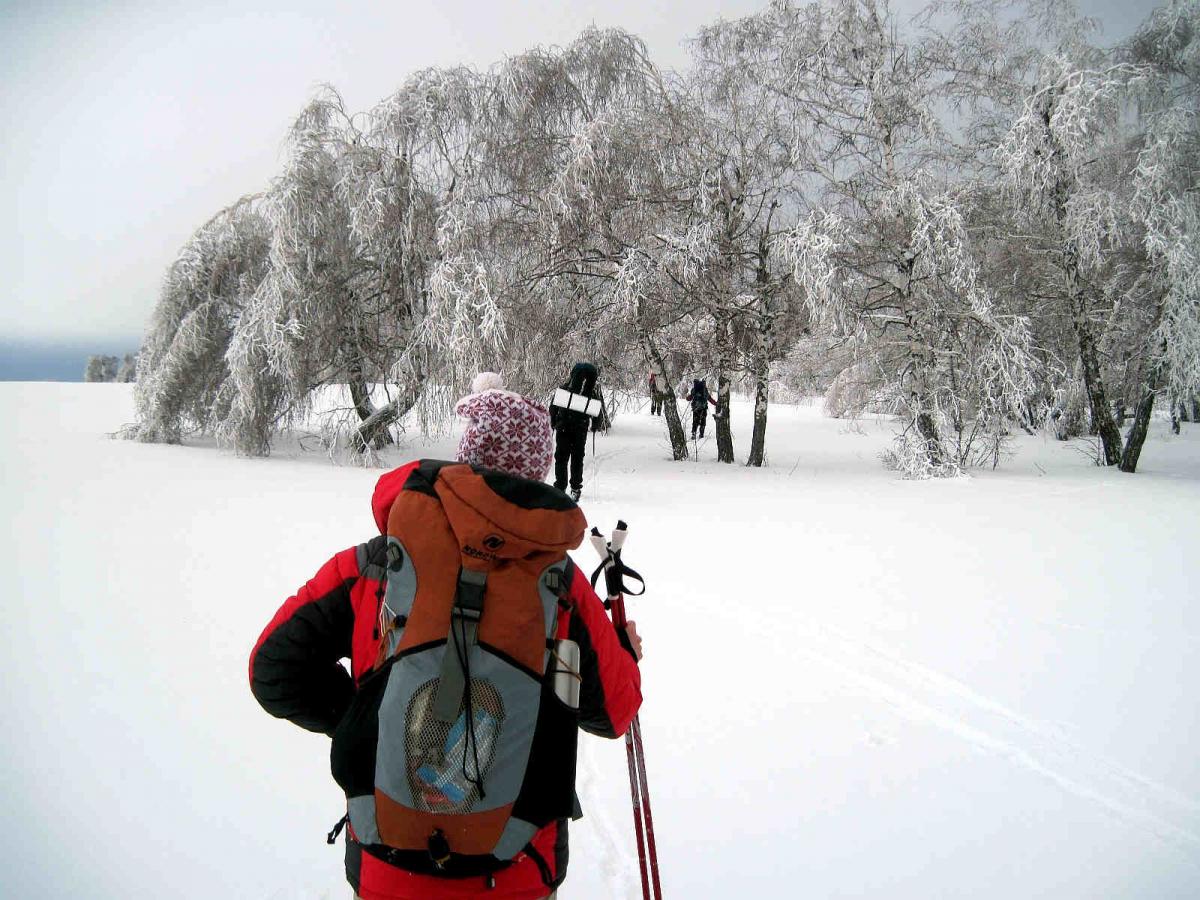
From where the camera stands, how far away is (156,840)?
224 cm

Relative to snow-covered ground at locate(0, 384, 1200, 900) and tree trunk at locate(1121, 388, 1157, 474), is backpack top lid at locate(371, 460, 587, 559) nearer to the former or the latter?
snow-covered ground at locate(0, 384, 1200, 900)

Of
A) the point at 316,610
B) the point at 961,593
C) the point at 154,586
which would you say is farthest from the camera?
the point at 961,593

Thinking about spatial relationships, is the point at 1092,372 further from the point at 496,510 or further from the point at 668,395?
the point at 496,510

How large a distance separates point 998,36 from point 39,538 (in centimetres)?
1471

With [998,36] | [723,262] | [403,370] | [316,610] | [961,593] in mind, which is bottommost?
[961,593]

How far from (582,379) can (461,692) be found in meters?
6.89

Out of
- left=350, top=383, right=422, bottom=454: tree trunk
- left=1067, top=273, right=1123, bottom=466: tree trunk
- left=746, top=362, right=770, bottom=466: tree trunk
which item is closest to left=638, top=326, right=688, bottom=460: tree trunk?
left=746, top=362, right=770, bottom=466: tree trunk

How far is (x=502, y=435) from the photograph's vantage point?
4.37 ft

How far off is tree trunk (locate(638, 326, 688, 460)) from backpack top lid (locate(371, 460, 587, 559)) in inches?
402

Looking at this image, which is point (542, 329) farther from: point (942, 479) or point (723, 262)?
point (942, 479)

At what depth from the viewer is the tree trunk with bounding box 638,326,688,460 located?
11680 mm

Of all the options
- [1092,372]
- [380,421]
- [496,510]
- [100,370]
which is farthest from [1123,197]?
[100,370]

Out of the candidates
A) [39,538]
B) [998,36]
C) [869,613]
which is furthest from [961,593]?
[998,36]

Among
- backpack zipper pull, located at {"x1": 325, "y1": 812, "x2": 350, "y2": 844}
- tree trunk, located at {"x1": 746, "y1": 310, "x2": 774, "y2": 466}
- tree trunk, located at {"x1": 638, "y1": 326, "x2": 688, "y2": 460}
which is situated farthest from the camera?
tree trunk, located at {"x1": 746, "y1": 310, "x2": 774, "y2": 466}
